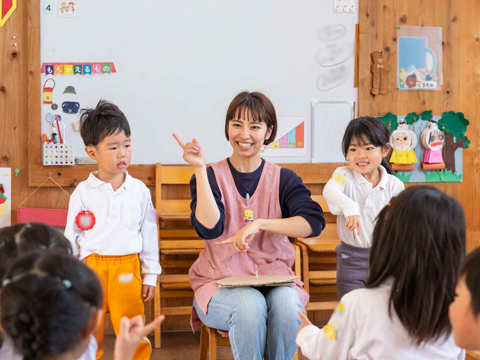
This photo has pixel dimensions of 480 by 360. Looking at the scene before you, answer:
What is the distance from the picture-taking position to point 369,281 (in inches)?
56.3

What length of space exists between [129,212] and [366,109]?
1934 millimetres

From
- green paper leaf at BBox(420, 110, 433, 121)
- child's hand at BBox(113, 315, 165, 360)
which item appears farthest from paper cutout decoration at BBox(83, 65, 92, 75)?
child's hand at BBox(113, 315, 165, 360)

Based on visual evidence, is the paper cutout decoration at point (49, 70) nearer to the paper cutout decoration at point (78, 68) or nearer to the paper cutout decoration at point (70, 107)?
the paper cutout decoration at point (78, 68)

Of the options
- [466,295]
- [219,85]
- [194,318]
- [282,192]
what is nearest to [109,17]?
[219,85]

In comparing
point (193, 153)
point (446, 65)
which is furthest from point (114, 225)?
point (446, 65)

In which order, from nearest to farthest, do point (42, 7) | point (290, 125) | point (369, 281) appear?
1. point (369, 281)
2. point (42, 7)
3. point (290, 125)

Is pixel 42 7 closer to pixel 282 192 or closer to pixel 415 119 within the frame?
pixel 282 192

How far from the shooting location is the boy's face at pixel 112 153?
7.88 ft

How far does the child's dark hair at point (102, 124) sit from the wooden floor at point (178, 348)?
1292 millimetres

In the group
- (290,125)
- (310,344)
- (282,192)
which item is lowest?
(310,344)

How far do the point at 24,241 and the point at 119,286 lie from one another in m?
1.04

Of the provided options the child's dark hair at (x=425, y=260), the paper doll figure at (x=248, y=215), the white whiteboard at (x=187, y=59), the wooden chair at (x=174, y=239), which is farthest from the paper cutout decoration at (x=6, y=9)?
the child's dark hair at (x=425, y=260)

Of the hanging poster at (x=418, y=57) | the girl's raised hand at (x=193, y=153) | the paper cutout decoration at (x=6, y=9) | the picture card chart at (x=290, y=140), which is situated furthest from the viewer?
the hanging poster at (x=418, y=57)

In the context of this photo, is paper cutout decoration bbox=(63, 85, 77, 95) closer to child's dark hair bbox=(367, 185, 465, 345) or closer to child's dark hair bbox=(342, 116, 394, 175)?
child's dark hair bbox=(342, 116, 394, 175)
